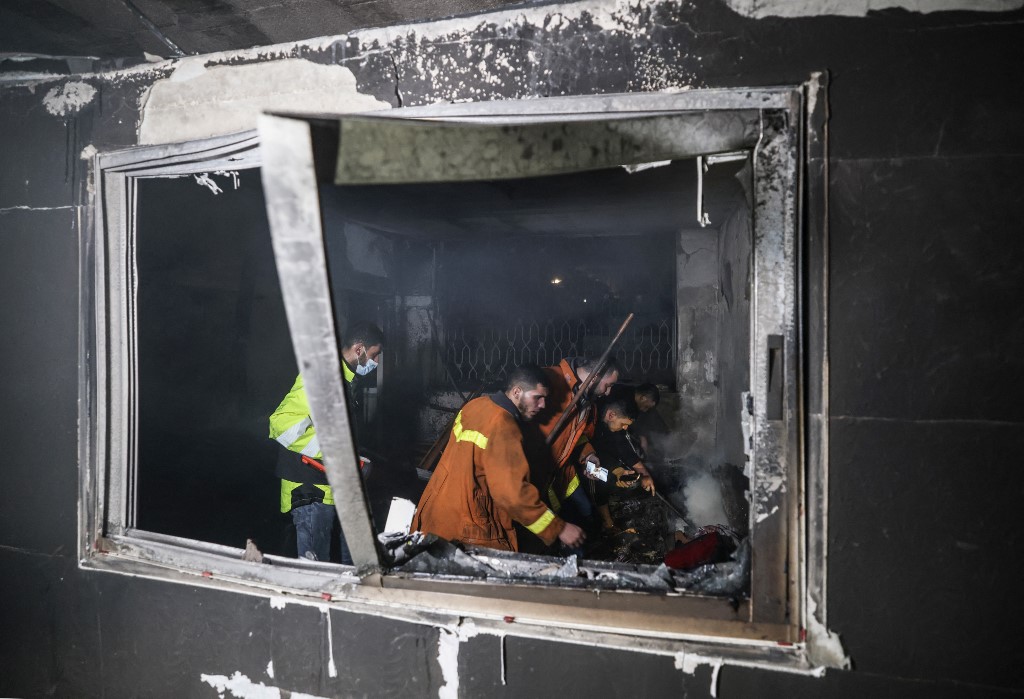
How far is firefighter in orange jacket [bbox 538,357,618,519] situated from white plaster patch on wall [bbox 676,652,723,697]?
100 inches

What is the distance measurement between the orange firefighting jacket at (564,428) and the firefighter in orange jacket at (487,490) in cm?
115

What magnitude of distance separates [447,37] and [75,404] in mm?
2708

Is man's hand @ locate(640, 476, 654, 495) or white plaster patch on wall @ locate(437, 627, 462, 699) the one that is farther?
man's hand @ locate(640, 476, 654, 495)

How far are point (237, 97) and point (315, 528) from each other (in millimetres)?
2823

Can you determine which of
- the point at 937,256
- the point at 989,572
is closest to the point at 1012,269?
the point at 937,256

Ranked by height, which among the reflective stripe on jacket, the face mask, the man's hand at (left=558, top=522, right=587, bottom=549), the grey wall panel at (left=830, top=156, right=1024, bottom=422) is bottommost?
the man's hand at (left=558, top=522, right=587, bottom=549)

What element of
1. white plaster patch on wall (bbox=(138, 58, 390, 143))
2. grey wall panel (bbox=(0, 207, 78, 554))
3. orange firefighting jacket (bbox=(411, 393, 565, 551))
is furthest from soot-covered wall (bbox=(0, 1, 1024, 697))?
grey wall panel (bbox=(0, 207, 78, 554))

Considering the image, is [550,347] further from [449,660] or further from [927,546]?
[927,546]

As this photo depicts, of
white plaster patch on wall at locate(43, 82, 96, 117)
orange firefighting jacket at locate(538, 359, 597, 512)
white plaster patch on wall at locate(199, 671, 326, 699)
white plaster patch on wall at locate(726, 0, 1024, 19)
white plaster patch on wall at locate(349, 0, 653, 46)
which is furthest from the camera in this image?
orange firefighting jacket at locate(538, 359, 597, 512)

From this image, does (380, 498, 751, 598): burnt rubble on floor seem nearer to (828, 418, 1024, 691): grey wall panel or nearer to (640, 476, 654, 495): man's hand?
(828, 418, 1024, 691): grey wall panel

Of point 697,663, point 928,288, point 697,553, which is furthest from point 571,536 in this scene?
point 928,288

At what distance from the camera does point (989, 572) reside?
179cm

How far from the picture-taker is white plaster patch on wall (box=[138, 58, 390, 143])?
241 centimetres

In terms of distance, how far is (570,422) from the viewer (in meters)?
4.66
